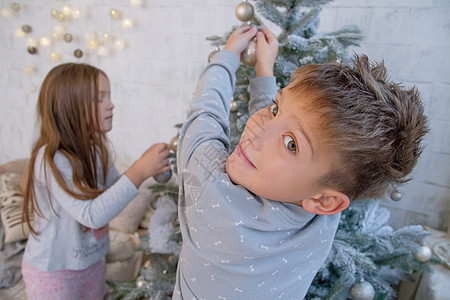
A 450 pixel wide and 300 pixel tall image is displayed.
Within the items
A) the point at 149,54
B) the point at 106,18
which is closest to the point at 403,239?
the point at 149,54

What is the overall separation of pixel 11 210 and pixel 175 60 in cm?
108

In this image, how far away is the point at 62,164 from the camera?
91 centimetres

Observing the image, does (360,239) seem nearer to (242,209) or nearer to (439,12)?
(242,209)

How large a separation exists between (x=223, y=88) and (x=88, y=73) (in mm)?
Answer: 583

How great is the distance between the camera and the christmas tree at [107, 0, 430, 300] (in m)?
0.75

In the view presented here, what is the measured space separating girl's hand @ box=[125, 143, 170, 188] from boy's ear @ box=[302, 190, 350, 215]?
1.70ft

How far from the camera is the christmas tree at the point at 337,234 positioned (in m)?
0.75

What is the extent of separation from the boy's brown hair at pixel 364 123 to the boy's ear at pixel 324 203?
2 centimetres

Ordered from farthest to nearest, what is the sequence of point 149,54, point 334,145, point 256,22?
point 149,54
point 256,22
point 334,145

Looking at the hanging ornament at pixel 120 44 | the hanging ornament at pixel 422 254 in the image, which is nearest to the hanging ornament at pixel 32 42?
the hanging ornament at pixel 120 44

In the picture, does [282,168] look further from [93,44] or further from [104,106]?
[93,44]

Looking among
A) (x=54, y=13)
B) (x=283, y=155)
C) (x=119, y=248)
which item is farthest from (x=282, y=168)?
(x=54, y=13)

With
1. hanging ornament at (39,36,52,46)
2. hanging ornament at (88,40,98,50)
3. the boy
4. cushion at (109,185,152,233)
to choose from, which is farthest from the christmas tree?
hanging ornament at (39,36,52,46)

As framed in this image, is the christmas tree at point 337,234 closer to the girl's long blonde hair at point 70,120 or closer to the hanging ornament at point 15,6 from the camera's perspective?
the girl's long blonde hair at point 70,120
